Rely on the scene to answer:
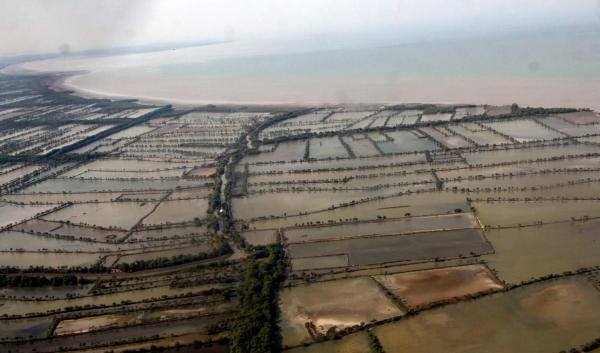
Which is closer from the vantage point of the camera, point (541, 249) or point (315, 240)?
point (541, 249)

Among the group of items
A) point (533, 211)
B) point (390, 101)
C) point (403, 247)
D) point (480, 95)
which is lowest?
point (403, 247)

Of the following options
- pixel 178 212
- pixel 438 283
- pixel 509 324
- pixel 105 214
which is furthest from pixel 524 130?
pixel 105 214

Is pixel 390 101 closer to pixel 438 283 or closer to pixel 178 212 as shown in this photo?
pixel 178 212

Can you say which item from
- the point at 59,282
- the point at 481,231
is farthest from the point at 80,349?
the point at 481,231

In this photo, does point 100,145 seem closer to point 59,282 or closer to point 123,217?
point 123,217

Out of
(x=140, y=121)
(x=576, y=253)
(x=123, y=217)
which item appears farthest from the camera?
(x=140, y=121)

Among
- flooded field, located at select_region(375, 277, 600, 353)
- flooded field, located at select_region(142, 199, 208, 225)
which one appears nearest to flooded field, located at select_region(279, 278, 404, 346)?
flooded field, located at select_region(375, 277, 600, 353)
